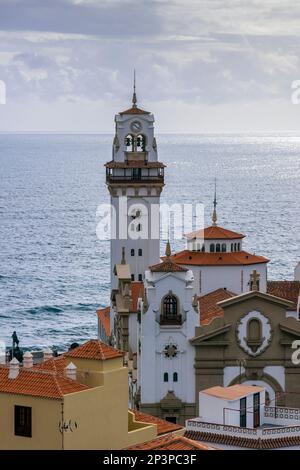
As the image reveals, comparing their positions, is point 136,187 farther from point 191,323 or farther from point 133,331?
point 191,323

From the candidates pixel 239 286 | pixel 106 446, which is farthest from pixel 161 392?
pixel 106 446

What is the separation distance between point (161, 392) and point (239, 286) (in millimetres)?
10214

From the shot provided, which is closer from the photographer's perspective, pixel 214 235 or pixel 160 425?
pixel 160 425

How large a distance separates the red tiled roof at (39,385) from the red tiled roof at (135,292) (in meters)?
27.4

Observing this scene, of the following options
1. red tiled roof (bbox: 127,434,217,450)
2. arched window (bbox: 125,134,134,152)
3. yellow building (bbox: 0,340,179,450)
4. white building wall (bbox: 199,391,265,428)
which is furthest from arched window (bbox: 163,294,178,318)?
red tiled roof (bbox: 127,434,217,450)

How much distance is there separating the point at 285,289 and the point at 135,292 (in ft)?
22.6

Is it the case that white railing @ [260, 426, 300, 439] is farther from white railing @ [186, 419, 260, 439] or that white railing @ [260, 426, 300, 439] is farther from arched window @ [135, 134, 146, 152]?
arched window @ [135, 134, 146, 152]

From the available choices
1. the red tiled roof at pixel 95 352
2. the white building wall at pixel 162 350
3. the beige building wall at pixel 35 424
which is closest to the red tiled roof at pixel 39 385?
the beige building wall at pixel 35 424

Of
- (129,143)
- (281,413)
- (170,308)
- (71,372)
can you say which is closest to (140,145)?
(129,143)

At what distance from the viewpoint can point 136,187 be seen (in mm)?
78875

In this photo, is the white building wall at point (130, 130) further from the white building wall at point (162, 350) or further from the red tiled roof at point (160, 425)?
the red tiled roof at point (160, 425)

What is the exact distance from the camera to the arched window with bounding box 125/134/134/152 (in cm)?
7888

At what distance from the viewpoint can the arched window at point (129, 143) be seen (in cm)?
7888
